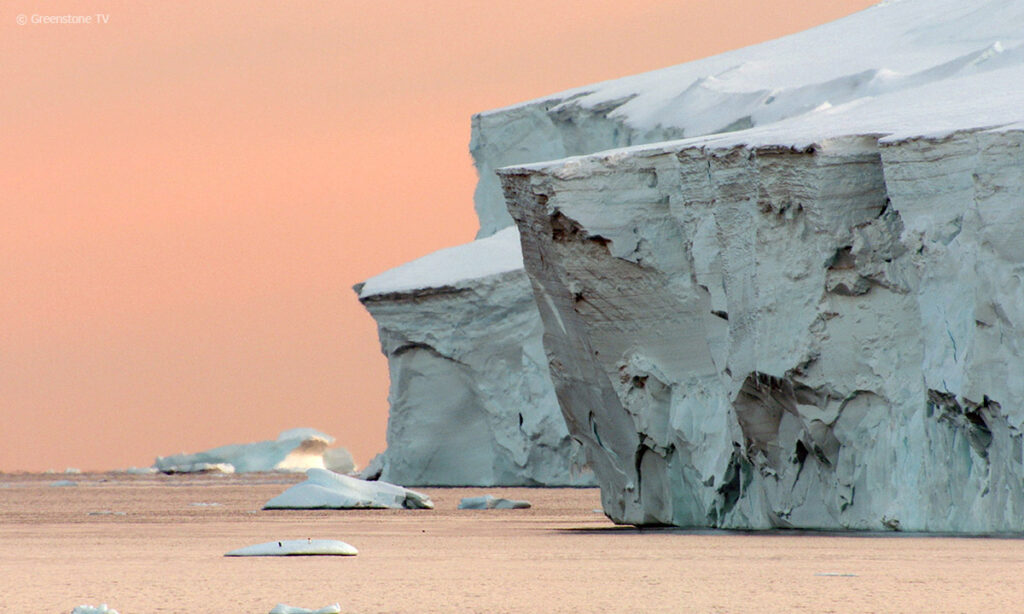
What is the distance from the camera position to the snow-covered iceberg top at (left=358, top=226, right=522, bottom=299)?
30734 mm

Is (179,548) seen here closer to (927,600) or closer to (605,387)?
(605,387)

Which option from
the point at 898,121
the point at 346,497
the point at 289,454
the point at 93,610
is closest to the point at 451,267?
the point at 346,497

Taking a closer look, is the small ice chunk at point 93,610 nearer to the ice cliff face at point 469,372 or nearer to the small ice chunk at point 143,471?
the ice cliff face at point 469,372

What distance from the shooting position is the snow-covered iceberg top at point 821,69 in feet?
90.8

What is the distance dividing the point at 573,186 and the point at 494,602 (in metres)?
8.48

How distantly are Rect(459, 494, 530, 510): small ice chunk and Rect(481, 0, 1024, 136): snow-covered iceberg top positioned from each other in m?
8.97

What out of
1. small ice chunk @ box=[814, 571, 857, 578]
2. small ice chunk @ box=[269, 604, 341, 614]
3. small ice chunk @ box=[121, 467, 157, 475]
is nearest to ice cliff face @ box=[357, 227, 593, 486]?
small ice chunk @ box=[814, 571, 857, 578]

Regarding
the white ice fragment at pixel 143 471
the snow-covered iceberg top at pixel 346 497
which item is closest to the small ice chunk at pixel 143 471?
the white ice fragment at pixel 143 471

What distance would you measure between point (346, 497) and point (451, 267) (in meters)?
8.74

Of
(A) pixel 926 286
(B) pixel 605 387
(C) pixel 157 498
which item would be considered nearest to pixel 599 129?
(C) pixel 157 498

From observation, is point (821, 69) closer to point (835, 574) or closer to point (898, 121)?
point (898, 121)

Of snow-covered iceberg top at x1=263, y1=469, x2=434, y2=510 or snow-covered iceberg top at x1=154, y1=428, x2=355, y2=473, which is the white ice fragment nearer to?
snow-covered iceberg top at x1=154, y1=428, x2=355, y2=473

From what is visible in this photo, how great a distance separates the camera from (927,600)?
7934 mm

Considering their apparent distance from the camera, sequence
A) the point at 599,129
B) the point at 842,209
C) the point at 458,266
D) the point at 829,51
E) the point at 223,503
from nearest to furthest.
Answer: the point at 842,209 < the point at 223,503 < the point at 458,266 < the point at 829,51 < the point at 599,129
